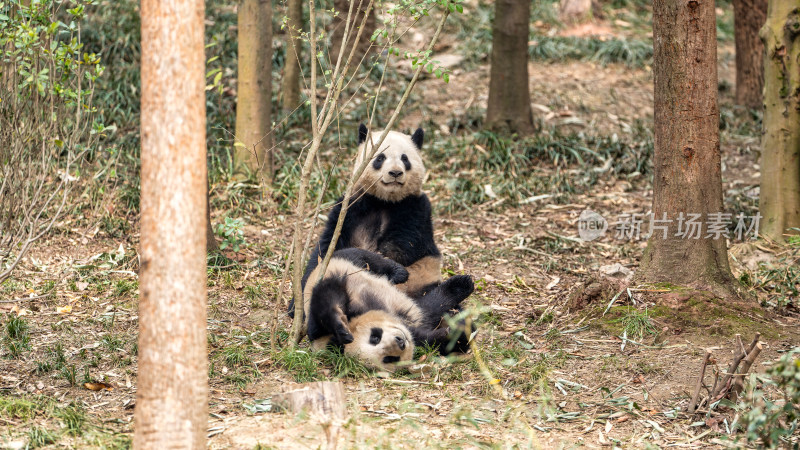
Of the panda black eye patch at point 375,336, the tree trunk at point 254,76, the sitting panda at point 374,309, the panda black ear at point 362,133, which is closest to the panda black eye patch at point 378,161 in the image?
the panda black ear at point 362,133

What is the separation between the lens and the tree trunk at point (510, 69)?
9805 millimetres

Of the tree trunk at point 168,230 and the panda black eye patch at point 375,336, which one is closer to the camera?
the tree trunk at point 168,230

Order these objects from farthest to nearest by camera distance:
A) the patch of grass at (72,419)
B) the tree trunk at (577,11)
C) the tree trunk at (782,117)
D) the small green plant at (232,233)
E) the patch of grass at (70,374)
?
the tree trunk at (577,11)
the tree trunk at (782,117)
the small green plant at (232,233)
the patch of grass at (70,374)
the patch of grass at (72,419)

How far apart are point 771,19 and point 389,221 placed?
162 inches

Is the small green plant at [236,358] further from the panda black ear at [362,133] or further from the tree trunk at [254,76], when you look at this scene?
the tree trunk at [254,76]

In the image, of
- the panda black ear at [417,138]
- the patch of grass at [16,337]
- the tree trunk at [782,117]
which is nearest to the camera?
the patch of grass at [16,337]

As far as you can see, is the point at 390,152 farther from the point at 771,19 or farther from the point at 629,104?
the point at 629,104

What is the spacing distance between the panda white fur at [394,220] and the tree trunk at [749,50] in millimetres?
6941

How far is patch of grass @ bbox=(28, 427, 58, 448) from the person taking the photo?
352 centimetres

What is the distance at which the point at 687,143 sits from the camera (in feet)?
17.4

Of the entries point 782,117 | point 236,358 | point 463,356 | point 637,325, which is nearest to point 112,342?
point 236,358

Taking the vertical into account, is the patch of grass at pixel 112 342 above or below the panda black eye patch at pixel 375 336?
below

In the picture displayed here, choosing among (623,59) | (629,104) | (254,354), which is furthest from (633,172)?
(254,354)

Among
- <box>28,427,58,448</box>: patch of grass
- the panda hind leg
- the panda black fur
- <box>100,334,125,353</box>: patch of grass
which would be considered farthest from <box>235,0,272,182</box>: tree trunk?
<box>28,427,58,448</box>: patch of grass
